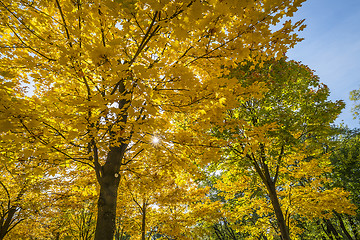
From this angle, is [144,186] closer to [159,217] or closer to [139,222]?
[159,217]

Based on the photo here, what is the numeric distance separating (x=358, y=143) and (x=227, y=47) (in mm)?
20858

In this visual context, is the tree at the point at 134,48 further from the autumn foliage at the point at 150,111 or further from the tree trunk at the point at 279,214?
the tree trunk at the point at 279,214

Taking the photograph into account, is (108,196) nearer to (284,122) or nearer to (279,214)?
(284,122)

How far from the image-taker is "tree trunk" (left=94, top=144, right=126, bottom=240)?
118 inches

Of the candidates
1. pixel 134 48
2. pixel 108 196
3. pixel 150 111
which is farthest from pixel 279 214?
pixel 134 48

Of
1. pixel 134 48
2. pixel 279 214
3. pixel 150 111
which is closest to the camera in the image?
pixel 150 111

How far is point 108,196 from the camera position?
3.25 meters

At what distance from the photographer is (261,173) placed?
6.29 meters

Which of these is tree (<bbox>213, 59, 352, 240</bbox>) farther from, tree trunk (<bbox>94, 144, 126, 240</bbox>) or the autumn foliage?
tree trunk (<bbox>94, 144, 126, 240</bbox>)

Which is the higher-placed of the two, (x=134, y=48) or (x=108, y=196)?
(x=134, y=48)

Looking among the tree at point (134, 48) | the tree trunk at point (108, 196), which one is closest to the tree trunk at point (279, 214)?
the tree at point (134, 48)

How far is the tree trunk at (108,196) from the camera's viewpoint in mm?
3000

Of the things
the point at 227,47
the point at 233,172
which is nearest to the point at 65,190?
the point at 233,172

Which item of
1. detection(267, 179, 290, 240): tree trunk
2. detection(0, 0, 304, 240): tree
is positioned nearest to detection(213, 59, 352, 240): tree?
detection(267, 179, 290, 240): tree trunk
